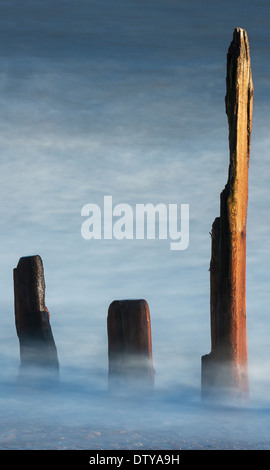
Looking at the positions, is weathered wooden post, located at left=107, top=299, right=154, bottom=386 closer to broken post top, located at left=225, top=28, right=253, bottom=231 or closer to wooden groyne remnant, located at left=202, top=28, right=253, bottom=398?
wooden groyne remnant, located at left=202, top=28, right=253, bottom=398

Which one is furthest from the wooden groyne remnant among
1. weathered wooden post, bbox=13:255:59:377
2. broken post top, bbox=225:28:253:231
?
weathered wooden post, bbox=13:255:59:377

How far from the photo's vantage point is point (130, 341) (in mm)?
12742

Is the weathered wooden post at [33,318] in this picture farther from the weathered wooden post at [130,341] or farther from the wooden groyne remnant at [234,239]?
the wooden groyne remnant at [234,239]

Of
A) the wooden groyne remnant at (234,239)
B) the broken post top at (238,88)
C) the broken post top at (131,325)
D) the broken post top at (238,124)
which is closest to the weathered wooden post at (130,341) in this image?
the broken post top at (131,325)

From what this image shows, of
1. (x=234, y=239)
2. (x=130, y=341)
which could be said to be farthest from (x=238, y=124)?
(x=130, y=341)

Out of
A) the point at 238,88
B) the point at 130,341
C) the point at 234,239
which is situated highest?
the point at 238,88

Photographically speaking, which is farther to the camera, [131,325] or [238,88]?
[131,325]

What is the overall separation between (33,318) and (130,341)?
62.3 inches

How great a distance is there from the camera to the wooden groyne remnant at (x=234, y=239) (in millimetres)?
11969

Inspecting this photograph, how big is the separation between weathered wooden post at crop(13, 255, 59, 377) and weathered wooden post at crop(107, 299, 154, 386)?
1171 millimetres

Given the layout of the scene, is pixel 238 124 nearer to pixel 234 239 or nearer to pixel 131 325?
pixel 234 239

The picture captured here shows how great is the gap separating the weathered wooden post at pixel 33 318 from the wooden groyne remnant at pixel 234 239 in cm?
256

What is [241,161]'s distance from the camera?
1203cm
